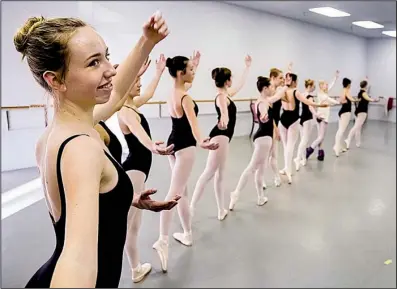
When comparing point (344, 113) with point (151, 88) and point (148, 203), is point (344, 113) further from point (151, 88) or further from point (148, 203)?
point (148, 203)

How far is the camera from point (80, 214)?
1.94 feet

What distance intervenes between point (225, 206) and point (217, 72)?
1.30 meters

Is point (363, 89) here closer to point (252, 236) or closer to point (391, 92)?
point (391, 92)

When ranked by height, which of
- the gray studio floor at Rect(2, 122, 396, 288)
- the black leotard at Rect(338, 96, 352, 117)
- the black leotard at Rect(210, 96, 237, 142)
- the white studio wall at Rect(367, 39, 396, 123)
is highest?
the white studio wall at Rect(367, 39, 396, 123)

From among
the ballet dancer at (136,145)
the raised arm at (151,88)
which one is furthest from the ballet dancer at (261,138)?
the raised arm at (151,88)

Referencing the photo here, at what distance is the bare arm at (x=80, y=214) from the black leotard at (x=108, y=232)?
6cm

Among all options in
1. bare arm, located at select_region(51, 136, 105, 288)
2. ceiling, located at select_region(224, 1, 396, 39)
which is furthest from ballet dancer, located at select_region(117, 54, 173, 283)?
ceiling, located at select_region(224, 1, 396, 39)

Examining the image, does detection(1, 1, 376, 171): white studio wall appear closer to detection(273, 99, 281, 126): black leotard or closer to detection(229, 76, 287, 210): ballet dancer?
detection(229, 76, 287, 210): ballet dancer

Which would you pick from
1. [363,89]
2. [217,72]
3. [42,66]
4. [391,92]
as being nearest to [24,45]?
[42,66]

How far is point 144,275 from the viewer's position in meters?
2.22

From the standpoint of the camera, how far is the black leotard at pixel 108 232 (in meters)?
0.76

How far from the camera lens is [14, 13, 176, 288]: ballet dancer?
60cm

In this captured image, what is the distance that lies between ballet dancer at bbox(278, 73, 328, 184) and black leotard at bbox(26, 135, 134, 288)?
380 cm

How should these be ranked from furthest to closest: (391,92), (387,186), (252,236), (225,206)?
(391,92) → (387,186) → (225,206) → (252,236)
